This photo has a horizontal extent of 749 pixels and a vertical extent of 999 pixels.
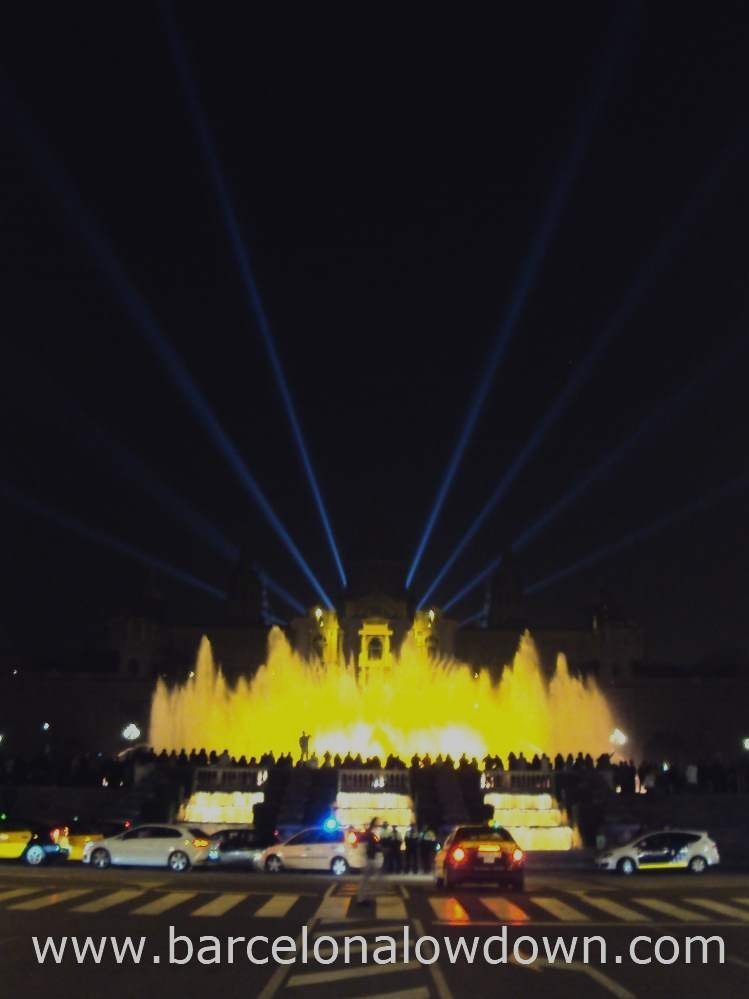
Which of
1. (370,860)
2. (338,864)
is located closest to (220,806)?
(338,864)

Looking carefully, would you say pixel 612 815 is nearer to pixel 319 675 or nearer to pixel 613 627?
pixel 319 675

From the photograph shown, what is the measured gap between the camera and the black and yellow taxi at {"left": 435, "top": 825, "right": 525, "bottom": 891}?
22219mm

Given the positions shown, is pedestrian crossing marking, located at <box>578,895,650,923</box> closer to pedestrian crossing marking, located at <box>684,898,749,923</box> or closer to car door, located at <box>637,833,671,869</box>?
pedestrian crossing marking, located at <box>684,898,749,923</box>

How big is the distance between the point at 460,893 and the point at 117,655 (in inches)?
4534

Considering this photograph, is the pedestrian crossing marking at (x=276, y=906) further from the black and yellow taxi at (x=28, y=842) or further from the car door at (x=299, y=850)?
the black and yellow taxi at (x=28, y=842)

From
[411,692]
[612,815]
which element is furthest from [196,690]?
[612,815]

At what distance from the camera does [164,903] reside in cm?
1916

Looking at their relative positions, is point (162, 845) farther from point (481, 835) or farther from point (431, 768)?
point (431, 768)

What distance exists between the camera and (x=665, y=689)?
4466 inches

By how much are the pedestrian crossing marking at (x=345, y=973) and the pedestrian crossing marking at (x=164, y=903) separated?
602 cm

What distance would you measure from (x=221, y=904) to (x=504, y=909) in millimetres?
4451

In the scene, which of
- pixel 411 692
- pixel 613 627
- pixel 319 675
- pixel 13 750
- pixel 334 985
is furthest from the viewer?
pixel 613 627

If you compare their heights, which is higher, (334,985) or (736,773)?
(736,773)

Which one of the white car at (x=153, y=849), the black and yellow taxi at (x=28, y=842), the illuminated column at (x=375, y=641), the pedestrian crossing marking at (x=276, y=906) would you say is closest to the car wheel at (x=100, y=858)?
the white car at (x=153, y=849)
